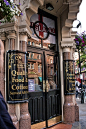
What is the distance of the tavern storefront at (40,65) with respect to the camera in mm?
4156

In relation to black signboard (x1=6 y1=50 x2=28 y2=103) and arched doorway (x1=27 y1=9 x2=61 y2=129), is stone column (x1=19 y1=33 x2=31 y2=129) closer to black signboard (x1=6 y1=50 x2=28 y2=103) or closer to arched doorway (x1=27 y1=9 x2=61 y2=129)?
black signboard (x1=6 y1=50 x2=28 y2=103)

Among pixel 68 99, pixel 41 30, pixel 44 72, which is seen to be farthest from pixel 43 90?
pixel 41 30

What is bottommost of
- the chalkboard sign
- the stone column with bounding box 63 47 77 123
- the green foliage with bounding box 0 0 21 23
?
the stone column with bounding box 63 47 77 123

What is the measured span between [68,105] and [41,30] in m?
2.98

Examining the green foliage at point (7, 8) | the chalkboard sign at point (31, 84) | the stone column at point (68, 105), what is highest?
the green foliage at point (7, 8)

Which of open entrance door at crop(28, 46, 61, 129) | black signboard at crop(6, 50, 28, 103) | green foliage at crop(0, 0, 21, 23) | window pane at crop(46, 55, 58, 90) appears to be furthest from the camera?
window pane at crop(46, 55, 58, 90)

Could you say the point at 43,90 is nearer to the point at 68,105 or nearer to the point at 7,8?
the point at 68,105

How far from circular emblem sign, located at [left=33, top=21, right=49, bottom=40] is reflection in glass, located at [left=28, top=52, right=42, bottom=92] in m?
0.79

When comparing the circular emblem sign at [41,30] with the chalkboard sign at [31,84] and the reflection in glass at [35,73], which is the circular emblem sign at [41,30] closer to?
the reflection in glass at [35,73]

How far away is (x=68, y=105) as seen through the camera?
5832 mm

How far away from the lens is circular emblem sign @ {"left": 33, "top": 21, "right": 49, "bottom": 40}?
5.62 metres

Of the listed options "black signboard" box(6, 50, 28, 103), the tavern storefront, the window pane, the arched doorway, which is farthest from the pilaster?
"black signboard" box(6, 50, 28, 103)

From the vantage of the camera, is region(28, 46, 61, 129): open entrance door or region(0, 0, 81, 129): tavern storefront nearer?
region(0, 0, 81, 129): tavern storefront

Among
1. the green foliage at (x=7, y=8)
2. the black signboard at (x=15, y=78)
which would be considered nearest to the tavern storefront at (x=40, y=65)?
the black signboard at (x=15, y=78)
